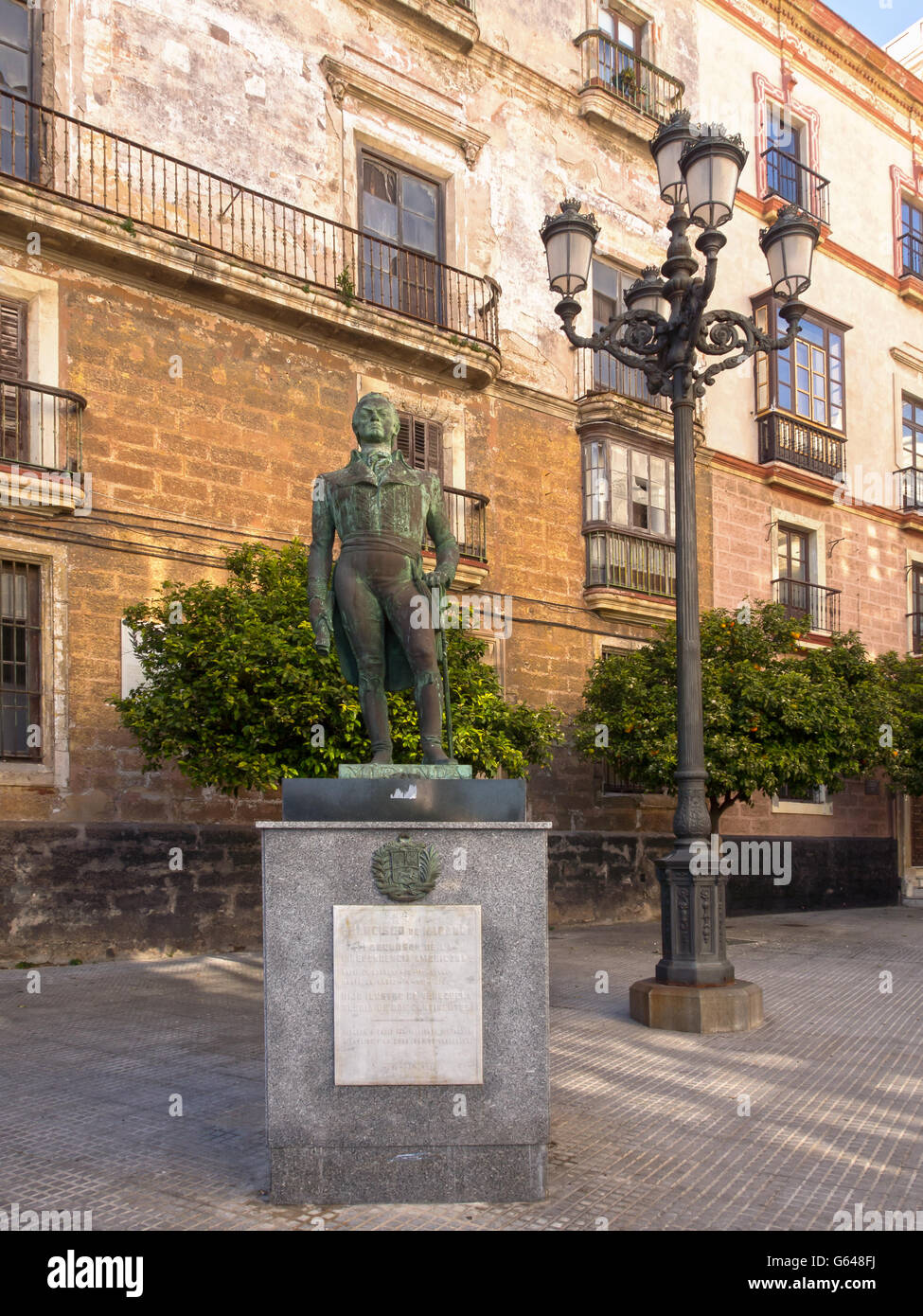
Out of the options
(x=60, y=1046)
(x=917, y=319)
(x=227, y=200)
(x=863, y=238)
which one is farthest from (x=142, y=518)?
(x=917, y=319)

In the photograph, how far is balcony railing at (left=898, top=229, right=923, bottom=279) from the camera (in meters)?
24.0

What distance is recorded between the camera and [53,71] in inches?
469

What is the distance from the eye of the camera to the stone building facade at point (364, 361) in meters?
11.4

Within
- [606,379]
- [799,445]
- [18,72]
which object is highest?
[18,72]

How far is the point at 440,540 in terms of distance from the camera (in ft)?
17.4

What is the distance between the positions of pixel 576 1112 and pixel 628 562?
1235 centimetres

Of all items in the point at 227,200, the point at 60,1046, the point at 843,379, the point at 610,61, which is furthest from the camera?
the point at 843,379

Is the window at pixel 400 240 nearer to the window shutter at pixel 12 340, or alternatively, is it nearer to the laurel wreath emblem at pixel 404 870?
the window shutter at pixel 12 340

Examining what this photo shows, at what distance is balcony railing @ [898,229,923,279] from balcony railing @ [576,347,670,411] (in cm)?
933

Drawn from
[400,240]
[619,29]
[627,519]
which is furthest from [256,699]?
[619,29]

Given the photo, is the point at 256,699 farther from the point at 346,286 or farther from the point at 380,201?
the point at 380,201

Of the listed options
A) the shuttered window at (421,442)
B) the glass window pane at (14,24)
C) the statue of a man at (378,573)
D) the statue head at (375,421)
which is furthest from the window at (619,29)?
the statue of a man at (378,573)
